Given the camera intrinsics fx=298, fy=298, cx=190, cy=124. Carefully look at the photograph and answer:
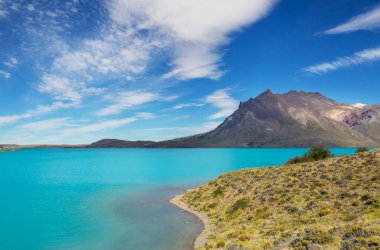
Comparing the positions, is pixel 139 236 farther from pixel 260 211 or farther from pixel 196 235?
pixel 260 211

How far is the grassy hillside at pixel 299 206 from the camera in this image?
89.4ft

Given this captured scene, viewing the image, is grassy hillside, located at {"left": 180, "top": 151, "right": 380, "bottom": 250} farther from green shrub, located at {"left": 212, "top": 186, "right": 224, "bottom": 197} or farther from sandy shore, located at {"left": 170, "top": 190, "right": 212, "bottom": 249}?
sandy shore, located at {"left": 170, "top": 190, "right": 212, "bottom": 249}

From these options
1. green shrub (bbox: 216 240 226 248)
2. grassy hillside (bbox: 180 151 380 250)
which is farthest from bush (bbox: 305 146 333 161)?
green shrub (bbox: 216 240 226 248)

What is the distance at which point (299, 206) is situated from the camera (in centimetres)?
3950

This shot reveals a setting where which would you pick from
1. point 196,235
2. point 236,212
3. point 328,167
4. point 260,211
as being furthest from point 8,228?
point 328,167

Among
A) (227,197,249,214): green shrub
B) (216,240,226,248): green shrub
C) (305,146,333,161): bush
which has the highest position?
(305,146,333,161): bush

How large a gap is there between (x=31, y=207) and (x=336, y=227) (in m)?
54.8

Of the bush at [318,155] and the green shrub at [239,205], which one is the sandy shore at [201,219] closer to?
the green shrub at [239,205]

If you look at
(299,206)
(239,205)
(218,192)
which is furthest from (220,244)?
(218,192)

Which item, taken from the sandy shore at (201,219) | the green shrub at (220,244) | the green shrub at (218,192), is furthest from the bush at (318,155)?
the green shrub at (220,244)

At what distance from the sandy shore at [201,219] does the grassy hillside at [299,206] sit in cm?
→ 78

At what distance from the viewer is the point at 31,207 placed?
2313 inches

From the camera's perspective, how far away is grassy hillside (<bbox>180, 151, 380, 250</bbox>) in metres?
27.2

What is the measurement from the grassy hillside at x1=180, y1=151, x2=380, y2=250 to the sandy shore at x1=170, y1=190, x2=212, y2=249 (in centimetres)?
78
